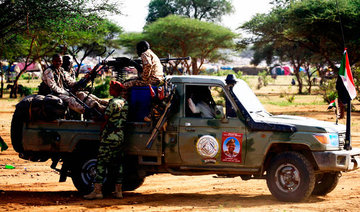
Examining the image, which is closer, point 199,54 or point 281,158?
point 281,158

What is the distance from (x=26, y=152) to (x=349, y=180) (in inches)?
219

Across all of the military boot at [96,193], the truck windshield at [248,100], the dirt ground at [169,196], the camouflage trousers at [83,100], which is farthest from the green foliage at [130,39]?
the military boot at [96,193]

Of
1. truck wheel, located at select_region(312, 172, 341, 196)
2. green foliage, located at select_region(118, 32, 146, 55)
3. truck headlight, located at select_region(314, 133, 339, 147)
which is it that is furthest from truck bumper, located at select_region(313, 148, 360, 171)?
green foliage, located at select_region(118, 32, 146, 55)

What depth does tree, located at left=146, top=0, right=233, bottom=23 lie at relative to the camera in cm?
5809

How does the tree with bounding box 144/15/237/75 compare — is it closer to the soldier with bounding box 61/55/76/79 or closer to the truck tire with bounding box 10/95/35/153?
the soldier with bounding box 61/55/76/79

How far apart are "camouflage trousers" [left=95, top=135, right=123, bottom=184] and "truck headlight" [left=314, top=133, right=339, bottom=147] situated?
287 cm

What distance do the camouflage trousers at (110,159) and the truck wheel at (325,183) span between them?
3053 millimetres

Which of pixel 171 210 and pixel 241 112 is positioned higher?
pixel 241 112

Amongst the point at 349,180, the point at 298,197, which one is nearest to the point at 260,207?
the point at 298,197

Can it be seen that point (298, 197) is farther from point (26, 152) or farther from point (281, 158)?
point (26, 152)

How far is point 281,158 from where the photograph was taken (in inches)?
310

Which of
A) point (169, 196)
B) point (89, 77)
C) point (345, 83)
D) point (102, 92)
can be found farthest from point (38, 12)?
point (102, 92)

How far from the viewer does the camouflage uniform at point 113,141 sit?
8117 mm

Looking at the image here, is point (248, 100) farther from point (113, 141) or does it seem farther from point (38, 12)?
point (38, 12)
